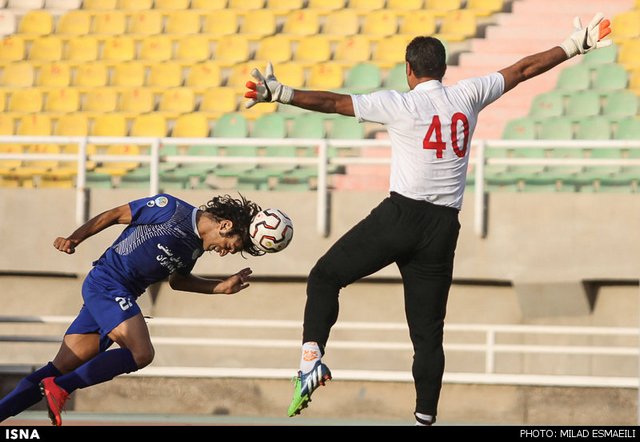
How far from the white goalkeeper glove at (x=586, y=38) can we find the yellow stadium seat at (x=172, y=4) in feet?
37.5

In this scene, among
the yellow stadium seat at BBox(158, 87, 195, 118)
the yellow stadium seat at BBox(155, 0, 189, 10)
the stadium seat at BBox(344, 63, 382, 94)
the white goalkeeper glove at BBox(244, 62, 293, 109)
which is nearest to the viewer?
the white goalkeeper glove at BBox(244, 62, 293, 109)

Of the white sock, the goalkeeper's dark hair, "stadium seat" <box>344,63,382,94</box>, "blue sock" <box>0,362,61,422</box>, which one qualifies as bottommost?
"blue sock" <box>0,362,61,422</box>

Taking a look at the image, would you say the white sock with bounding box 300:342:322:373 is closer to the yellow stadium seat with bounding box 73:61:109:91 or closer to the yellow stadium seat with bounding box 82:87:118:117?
the yellow stadium seat with bounding box 82:87:118:117

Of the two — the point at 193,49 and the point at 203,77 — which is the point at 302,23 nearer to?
the point at 193,49

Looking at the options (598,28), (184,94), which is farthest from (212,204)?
(184,94)

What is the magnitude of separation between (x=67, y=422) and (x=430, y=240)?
453 cm

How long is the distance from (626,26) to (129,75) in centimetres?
632

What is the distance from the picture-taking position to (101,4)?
19.6m

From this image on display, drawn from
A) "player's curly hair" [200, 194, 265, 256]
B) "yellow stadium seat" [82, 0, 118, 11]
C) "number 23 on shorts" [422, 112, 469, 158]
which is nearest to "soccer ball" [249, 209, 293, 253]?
"player's curly hair" [200, 194, 265, 256]

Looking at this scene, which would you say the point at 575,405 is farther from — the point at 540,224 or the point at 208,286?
the point at 208,286

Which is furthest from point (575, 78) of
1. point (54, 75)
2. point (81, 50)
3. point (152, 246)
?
point (152, 246)

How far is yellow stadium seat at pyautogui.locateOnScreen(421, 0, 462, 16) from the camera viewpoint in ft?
60.5

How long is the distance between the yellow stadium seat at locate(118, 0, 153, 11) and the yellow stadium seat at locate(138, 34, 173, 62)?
0.78m

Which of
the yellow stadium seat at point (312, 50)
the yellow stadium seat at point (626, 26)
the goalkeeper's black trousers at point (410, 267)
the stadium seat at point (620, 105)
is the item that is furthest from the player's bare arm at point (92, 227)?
the yellow stadium seat at point (626, 26)
